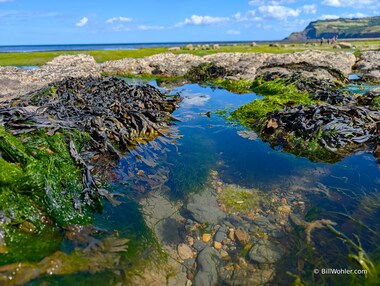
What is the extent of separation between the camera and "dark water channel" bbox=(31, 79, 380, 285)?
321cm

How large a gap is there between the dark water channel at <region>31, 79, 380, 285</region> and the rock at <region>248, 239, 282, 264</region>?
0.35 ft

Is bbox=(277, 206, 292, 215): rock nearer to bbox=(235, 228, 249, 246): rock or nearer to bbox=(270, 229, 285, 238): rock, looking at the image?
bbox=(270, 229, 285, 238): rock

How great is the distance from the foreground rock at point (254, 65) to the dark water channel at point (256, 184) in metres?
10.2

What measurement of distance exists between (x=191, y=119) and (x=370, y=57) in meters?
17.9

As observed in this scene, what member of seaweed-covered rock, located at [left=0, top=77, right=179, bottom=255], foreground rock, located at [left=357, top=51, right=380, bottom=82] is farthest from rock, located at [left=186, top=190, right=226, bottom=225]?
foreground rock, located at [left=357, top=51, right=380, bottom=82]

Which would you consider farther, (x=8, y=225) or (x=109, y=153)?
(x=109, y=153)

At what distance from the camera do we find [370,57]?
20.7 meters

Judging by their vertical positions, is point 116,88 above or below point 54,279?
above

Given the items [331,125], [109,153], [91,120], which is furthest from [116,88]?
[331,125]

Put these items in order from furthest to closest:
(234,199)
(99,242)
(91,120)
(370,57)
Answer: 1. (370,57)
2. (91,120)
3. (234,199)
4. (99,242)

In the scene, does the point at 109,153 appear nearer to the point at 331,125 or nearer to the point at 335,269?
the point at 335,269

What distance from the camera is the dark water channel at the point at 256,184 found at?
10.5 ft

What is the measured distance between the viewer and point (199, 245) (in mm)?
3531

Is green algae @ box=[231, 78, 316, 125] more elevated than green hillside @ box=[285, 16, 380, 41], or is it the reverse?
green hillside @ box=[285, 16, 380, 41]
